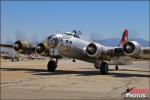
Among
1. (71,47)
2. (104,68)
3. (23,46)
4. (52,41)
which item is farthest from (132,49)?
(23,46)

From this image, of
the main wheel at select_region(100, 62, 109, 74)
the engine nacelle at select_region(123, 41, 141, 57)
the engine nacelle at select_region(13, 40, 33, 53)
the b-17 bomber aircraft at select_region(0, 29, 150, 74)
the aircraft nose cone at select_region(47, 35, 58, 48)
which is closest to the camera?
the engine nacelle at select_region(123, 41, 141, 57)

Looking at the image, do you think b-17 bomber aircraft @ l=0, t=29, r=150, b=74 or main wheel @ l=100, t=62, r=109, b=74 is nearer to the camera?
b-17 bomber aircraft @ l=0, t=29, r=150, b=74

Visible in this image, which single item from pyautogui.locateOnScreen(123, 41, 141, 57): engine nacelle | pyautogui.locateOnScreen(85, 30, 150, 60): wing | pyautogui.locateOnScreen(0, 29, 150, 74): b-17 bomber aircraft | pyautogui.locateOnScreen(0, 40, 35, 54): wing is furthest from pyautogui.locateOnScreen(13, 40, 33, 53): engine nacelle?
pyautogui.locateOnScreen(123, 41, 141, 57): engine nacelle

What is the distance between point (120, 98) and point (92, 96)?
1128 mm

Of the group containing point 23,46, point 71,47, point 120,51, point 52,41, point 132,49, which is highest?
point 52,41

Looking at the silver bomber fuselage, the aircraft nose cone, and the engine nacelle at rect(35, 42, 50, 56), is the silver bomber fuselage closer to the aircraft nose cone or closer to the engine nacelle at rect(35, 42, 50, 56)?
the aircraft nose cone

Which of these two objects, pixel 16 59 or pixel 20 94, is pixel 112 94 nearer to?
pixel 20 94

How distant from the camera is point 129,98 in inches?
507

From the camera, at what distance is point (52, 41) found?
2878cm

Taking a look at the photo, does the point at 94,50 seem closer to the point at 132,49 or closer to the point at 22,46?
the point at 132,49

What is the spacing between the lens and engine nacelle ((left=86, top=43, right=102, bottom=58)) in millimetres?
28016

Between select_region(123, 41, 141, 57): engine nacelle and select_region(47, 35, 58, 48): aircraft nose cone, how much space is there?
543 cm

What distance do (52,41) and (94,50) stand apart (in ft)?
10.9

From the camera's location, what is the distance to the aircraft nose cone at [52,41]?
94.3 ft
